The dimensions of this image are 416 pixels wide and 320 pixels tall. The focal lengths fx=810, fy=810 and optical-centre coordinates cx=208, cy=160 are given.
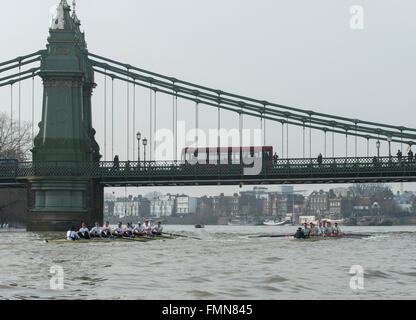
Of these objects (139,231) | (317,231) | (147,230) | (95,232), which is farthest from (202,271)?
(317,231)

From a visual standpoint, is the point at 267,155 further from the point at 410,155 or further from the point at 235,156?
the point at 410,155

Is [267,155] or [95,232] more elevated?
[267,155]

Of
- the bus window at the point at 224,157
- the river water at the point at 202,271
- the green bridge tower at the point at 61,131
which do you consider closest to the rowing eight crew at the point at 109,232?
the river water at the point at 202,271

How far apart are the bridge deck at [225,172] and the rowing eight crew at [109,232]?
1279cm

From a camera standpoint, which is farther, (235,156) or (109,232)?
(235,156)

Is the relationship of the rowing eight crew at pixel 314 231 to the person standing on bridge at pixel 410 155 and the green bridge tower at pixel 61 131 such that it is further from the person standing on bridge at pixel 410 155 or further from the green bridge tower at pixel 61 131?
the green bridge tower at pixel 61 131

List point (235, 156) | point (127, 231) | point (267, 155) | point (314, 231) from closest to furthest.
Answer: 1. point (127, 231)
2. point (314, 231)
3. point (267, 155)
4. point (235, 156)

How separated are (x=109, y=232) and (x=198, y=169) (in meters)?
21.1

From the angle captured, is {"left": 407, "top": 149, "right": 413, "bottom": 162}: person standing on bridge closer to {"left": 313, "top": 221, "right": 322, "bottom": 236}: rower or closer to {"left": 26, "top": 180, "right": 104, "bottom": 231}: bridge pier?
{"left": 313, "top": 221, "right": 322, "bottom": 236}: rower

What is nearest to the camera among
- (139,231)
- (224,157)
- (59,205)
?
(139,231)

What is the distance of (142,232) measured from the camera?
56.1 metres

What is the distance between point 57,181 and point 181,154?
14.2m

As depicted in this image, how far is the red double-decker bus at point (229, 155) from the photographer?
74.8m

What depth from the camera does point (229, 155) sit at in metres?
75.9
